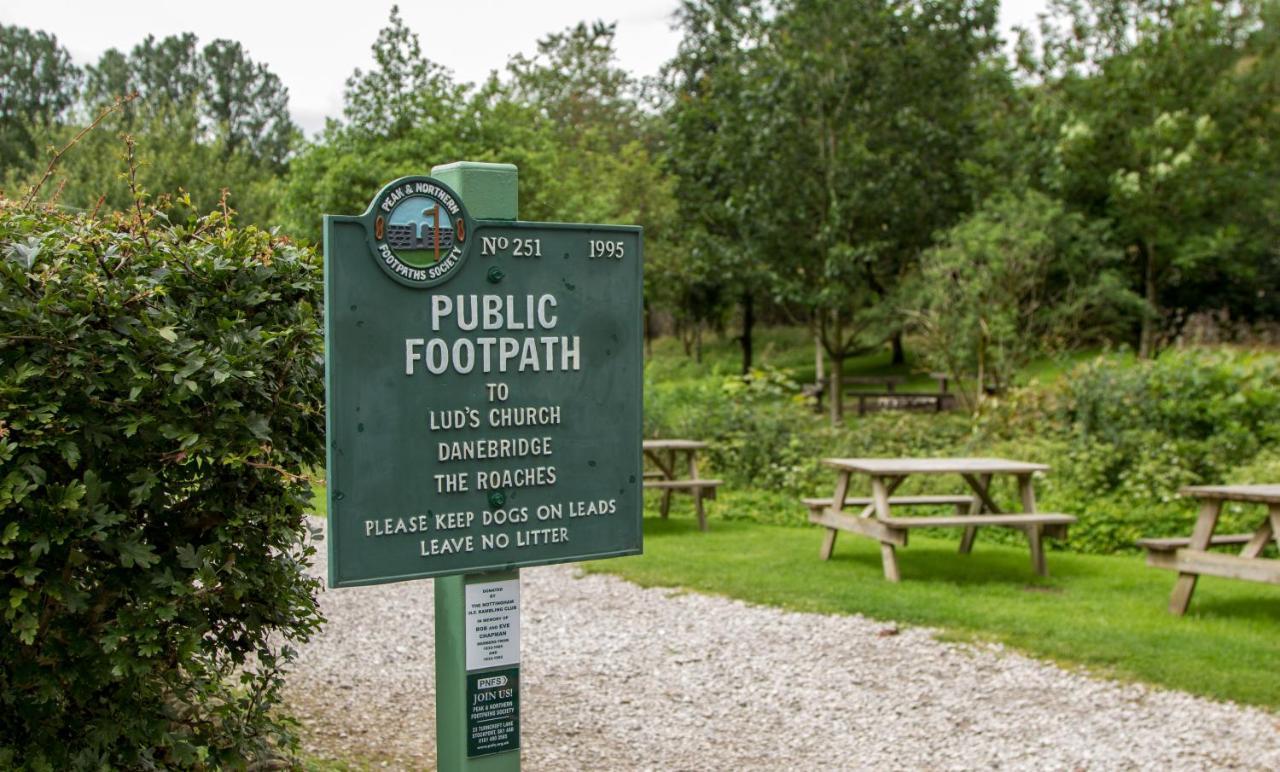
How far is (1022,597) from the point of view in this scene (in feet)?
27.0

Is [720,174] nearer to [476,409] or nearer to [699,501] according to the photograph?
[699,501]

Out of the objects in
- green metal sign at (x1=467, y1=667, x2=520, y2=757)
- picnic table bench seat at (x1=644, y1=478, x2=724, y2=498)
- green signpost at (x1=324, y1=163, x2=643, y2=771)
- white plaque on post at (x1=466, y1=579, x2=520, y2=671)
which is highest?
green signpost at (x1=324, y1=163, x2=643, y2=771)

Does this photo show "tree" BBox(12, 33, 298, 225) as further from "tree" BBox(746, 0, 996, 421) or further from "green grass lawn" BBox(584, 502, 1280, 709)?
"tree" BBox(746, 0, 996, 421)

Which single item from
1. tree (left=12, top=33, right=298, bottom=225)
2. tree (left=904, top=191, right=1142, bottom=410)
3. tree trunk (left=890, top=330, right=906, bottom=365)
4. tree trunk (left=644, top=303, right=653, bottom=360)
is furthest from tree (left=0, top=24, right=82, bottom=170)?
tree (left=904, top=191, right=1142, bottom=410)

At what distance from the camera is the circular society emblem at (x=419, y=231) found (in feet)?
10.6

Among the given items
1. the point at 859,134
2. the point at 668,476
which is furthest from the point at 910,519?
the point at 859,134

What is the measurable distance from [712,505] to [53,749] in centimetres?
941

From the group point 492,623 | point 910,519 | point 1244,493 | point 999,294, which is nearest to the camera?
point 492,623

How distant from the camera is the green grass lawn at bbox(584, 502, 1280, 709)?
6.51 metres

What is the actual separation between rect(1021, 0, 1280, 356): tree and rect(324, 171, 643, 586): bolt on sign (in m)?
22.1

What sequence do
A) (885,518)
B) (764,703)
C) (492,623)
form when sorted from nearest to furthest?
(492,623) < (764,703) < (885,518)

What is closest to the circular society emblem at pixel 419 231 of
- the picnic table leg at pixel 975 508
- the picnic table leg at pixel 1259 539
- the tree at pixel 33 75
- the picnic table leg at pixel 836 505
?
the picnic table leg at pixel 1259 539

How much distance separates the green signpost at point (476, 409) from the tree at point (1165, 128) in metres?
22.1

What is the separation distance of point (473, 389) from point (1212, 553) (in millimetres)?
5700
